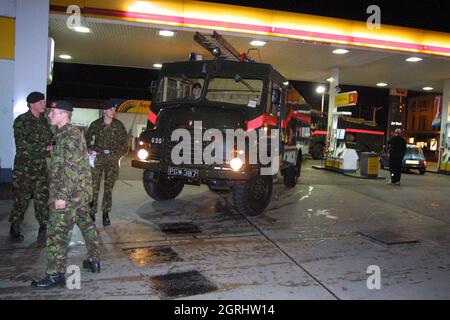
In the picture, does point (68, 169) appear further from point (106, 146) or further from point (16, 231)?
point (106, 146)

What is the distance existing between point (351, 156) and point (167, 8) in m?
8.61

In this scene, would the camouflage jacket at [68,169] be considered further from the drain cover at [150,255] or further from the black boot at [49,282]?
the drain cover at [150,255]

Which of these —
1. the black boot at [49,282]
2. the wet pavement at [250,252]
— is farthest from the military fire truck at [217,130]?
the black boot at [49,282]

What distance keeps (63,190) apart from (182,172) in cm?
306

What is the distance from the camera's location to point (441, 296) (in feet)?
14.1

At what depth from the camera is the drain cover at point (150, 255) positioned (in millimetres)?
5062

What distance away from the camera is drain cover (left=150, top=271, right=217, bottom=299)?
4157 mm

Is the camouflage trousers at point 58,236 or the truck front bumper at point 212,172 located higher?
the truck front bumper at point 212,172

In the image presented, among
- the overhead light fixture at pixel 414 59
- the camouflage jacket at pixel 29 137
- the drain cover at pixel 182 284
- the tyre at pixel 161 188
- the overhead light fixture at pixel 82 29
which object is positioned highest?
the overhead light fixture at pixel 414 59

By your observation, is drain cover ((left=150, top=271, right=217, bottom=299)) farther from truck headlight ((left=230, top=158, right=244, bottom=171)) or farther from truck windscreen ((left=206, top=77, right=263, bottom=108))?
truck windscreen ((left=206, top=77, right=263, bottom=108))

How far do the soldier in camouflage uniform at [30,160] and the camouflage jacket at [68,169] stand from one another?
5.43 feet

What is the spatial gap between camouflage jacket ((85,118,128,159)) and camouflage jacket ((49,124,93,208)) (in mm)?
2173
